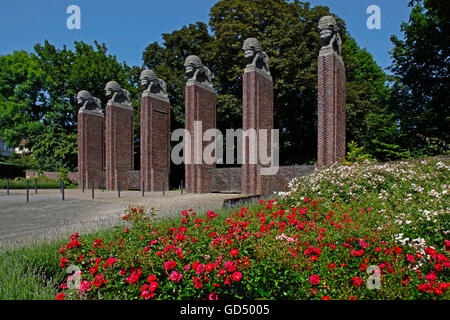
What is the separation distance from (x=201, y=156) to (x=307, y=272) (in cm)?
1476

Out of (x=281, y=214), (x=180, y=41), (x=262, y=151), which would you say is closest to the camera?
(x=281, y=214)

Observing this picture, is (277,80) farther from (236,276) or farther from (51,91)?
(51,91)

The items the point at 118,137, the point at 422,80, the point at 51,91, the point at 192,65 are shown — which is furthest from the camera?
the point at 51,91

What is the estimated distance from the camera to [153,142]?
21.1m

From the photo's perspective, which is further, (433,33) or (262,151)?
(433,33)

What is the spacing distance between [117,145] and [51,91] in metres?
16.3

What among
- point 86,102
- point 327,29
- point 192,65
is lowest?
point 86,102

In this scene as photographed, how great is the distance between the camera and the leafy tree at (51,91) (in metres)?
32.4

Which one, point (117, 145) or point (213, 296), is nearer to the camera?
point (213, 296)

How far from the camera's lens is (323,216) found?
616 cm

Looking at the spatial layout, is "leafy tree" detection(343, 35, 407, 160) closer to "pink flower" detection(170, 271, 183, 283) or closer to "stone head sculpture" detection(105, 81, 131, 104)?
"stone head sculpture" detection(105, 81, 131, 104)

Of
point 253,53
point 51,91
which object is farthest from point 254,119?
point 51,91
